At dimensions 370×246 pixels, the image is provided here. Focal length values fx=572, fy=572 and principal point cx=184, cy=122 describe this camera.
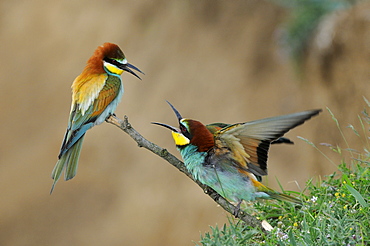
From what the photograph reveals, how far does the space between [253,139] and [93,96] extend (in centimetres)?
57

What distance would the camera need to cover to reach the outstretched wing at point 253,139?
1.56 meters

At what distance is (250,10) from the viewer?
258 inches

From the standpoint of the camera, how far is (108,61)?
1927mm

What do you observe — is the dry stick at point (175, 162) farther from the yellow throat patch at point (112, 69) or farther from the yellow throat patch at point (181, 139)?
the yellow throat patch at point (112, 69)

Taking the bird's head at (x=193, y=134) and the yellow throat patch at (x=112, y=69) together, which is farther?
the yellow throat patch at (x=112, y=69)

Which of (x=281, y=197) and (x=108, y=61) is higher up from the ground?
(x=108, y=61)

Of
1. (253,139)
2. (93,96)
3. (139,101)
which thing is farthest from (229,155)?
(139,101)

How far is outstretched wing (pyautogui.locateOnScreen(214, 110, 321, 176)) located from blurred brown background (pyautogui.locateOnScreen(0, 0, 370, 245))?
380 centimetres

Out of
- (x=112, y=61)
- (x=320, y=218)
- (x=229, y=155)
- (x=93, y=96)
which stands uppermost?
(x=112, y=61)

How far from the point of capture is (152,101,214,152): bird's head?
1.68 metres

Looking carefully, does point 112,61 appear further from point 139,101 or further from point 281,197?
point 139,101

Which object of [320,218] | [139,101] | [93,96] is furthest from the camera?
[139,101]

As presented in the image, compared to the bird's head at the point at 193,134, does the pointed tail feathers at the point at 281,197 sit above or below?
below

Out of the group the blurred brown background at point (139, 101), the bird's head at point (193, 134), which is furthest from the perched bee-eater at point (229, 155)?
the blurred brown background at point (139, 101)
